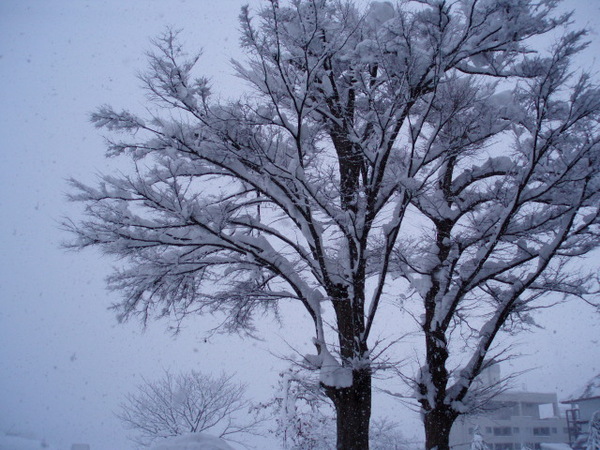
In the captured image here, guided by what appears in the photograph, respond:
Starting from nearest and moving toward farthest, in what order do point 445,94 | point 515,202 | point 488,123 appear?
point 515,202 < point 445,94 < point 488,123

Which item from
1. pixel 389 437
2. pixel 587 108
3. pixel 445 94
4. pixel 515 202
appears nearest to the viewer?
pixel 587 108

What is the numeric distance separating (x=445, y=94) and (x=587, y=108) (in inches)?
72.0

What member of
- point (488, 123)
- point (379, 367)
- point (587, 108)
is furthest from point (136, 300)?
point (587, 108)

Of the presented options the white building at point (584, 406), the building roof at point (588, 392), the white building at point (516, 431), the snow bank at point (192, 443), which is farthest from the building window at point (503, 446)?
the snow bank at point (192, 443)

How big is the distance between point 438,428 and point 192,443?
3.98 m

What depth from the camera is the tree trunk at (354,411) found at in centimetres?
593

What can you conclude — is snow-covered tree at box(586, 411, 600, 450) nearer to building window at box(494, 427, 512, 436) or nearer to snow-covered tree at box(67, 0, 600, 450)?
snow-covered tree at box(67, 0, 600, 450)

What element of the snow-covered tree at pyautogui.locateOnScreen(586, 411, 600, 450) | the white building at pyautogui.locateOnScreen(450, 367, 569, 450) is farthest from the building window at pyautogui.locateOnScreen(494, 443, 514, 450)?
the snow-covered tree at pyautogui.locateOnScreen(586, 411, 600, 450)

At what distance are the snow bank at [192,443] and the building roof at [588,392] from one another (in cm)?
3327

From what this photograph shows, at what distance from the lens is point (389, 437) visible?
95.0 ft

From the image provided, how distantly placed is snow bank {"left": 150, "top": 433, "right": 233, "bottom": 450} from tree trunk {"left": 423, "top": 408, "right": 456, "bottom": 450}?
347 centimetres

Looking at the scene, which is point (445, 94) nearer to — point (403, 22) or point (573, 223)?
point (403, 22)

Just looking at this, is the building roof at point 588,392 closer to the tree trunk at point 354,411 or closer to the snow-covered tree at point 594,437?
the snow-covered tree at point 594,437

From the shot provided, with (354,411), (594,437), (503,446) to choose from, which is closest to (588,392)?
(594,437)
